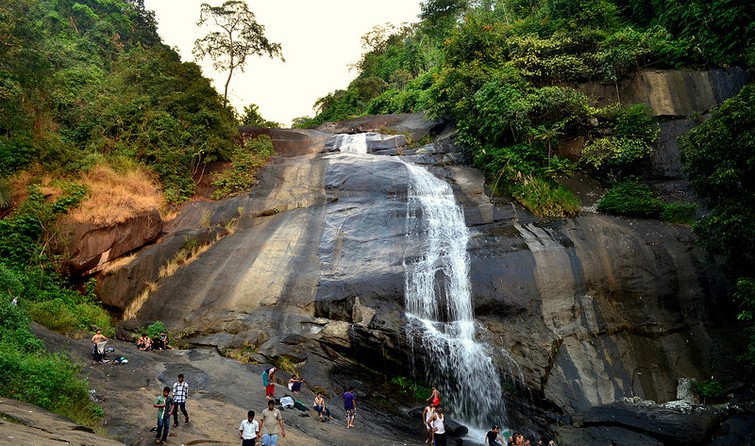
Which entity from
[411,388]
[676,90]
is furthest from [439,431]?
[676,90]

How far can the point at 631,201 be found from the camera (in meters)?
19.5

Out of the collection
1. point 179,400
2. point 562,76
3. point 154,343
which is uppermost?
point 562,76

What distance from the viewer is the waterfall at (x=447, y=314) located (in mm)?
14750

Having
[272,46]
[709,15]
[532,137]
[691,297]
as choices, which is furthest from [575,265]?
[272,46]

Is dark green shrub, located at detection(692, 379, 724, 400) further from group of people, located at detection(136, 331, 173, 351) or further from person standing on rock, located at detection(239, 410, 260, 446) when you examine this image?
group of people, located at detection(136, 331, 173, 351)

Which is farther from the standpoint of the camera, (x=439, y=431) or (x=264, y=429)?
(x=439, y=431)

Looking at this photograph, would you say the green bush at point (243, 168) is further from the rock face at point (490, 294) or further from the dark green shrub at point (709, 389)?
the dark green shrub at point (709, 389)

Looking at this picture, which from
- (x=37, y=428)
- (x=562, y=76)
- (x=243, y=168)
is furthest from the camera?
(x=562, y=76)

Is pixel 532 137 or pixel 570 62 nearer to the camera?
pixel 532 137

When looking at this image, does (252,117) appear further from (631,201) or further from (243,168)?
(631,201)

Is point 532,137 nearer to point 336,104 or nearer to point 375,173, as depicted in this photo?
point 375,173

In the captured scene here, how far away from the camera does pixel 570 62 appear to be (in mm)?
23812

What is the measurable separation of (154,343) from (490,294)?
37.6 ft

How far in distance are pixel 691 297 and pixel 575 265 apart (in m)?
4.11
